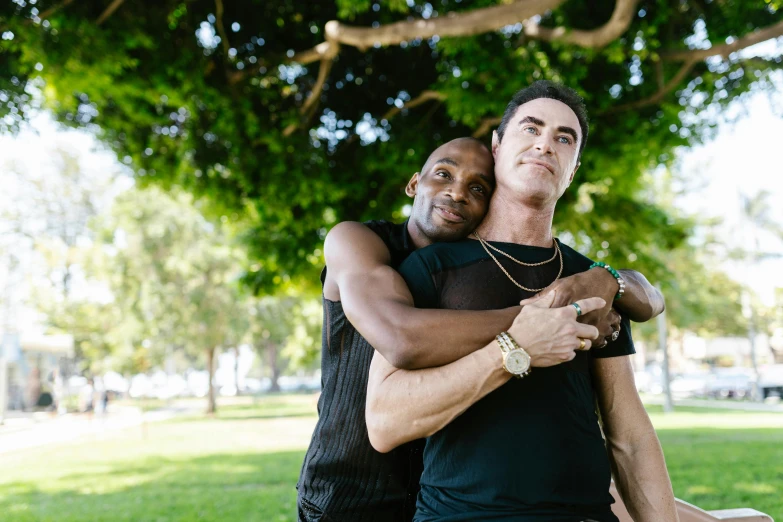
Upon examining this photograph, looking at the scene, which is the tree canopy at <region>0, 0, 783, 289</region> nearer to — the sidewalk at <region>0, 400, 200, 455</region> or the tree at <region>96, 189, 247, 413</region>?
the sidewalk at <region>0, 400, 200, 455</region>

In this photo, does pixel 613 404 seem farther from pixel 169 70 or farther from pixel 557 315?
pixel 169 70

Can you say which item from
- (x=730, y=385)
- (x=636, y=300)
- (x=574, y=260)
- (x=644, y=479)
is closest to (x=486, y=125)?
(x=574, y=260)

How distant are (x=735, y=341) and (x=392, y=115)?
62.4m

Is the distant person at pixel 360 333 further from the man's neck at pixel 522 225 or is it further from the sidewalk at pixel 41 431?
the sidewalk at pixel 41 431

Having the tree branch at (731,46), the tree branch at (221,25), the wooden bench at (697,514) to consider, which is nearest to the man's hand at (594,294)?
the wooden bench at (697,514)

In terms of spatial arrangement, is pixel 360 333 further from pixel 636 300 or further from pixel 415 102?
pixel 415 102

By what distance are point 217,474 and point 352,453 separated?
1141cm

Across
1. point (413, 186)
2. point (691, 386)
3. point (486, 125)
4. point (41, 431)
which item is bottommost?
point (691, 386)

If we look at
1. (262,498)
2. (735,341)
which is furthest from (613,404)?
(735,341)

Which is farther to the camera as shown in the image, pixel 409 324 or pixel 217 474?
pixel 217 474

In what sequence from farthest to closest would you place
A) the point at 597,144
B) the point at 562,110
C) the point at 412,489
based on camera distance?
the point at 597,144 → the point at 412,489 → the point at 562,110

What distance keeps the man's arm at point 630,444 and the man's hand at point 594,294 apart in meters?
0.17

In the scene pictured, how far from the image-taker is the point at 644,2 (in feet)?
29.8

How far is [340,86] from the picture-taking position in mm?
10633
